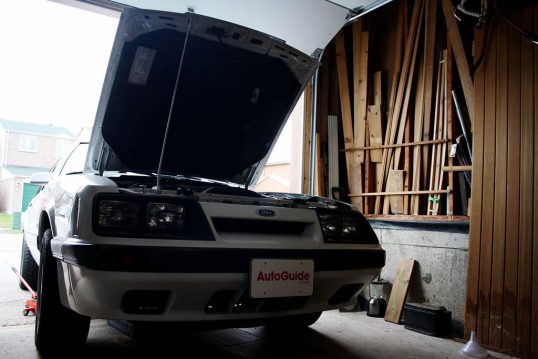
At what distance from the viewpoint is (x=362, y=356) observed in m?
2.60

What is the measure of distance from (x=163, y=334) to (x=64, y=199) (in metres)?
1.29

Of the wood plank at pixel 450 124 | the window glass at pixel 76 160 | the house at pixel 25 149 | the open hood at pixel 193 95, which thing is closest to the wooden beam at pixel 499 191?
the wood plank at pixel 450 124

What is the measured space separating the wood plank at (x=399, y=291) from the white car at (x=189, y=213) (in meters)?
1.10

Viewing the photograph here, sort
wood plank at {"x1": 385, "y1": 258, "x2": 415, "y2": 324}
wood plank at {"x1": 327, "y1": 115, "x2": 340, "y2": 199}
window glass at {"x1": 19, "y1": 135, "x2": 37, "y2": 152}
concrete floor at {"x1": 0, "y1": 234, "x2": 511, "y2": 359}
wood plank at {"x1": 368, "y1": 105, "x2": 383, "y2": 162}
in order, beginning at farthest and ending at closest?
window glass at {"x1": 19, "y1": 135, "x2": 37, "y2": 152} < wood plank at {"x1": 327, "y1": 115, "x2": 340, "y2": 199} < wood plank at {"x1": 368, "y1": 105, "x2": 383, "y2": 162} < wood plank at {"x1": 385, "y1": 258, "x2": 415, "y2": 324} < concrete floor at {"x1": 0, "y1": 234, "x2": 511, "y2": 359}

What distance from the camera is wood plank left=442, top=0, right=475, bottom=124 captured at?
3.71 m

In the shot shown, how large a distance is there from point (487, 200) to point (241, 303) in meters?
2.17

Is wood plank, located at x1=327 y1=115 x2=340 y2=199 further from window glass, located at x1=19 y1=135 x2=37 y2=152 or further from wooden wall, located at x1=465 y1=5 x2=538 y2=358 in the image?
window glass, located at x1=19 y1=135 x2=37 y2=152

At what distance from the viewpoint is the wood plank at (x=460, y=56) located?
3705 mm

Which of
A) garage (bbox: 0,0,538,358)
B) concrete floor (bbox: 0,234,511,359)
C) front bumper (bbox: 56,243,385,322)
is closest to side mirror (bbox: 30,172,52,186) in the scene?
garage (bbox: 0,0,538,358)

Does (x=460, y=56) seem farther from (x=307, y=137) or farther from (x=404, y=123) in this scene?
(x=307, y=137)

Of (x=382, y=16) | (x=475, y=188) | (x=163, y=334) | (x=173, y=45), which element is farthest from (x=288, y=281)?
(x=382, y=16)

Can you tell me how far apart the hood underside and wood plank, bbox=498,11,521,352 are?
1.53 m

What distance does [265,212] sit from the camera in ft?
6.56

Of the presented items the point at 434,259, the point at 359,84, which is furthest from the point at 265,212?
the point at 359,84
